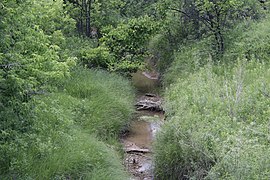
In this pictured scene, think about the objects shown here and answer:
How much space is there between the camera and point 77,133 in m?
6.57

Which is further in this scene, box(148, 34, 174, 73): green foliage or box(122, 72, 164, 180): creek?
box(148, 34, 174, 73): green foliage

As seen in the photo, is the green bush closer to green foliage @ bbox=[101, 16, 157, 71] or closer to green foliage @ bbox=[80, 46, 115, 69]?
green foliage @ bbox=[80, 46, 115, 69]

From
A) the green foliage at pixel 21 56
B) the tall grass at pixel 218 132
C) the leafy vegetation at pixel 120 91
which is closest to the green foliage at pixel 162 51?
the leafy vegetation at pixel 120 91

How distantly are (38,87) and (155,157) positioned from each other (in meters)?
2.44

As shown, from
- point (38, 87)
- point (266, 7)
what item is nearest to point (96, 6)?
point (266, 7)

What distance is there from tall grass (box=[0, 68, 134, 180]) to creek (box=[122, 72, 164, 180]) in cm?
34

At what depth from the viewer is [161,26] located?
11.6 meters

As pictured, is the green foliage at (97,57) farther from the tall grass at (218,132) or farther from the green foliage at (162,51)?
the tall grass at (218,132)

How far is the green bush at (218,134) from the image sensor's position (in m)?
4.23

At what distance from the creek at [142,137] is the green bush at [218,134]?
0.52m

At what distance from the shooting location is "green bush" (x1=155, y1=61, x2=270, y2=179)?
4.23 m

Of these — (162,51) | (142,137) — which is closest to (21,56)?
(142,137)

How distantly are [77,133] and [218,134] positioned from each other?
8.21 feet

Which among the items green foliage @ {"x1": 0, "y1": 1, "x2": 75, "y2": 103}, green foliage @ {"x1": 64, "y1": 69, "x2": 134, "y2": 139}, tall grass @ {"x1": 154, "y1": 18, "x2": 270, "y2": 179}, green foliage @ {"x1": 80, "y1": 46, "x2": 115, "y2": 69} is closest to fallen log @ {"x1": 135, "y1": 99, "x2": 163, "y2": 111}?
green foliage @ {"x1": 64, "y1": 69, "x2": 134, "y2": 139}
